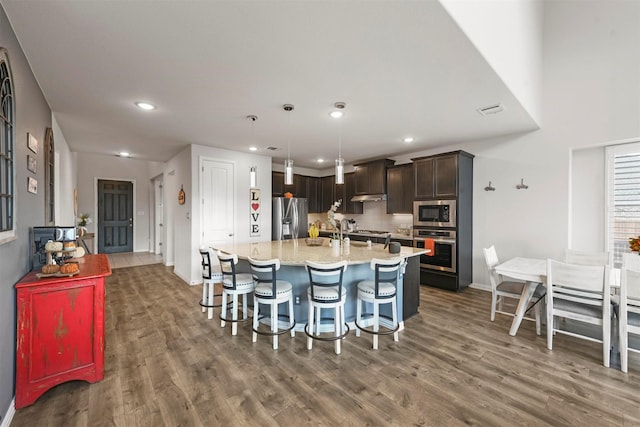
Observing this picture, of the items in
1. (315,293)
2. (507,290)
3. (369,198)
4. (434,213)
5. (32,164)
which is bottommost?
(507,290)

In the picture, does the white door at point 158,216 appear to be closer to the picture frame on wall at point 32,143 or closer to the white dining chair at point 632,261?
the picture frame on wall at point 32,143

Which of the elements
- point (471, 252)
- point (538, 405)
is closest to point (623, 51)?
point (471, 252)

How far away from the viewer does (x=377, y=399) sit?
2.01 m

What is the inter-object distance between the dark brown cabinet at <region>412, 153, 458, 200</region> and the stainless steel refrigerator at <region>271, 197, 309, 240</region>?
2.66 meters

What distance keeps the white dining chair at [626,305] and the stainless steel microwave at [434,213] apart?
2273 mm

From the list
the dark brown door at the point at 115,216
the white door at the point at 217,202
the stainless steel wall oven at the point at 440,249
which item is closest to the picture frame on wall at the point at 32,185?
the white door at the point at 217,202

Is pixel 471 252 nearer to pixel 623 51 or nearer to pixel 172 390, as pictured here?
pixel 623 51

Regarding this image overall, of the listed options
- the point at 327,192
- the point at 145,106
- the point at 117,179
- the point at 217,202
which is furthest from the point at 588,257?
the point at 117,179

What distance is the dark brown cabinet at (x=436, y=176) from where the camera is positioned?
4.59 meters

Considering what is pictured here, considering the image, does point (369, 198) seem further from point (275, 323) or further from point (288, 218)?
point (275, 323)

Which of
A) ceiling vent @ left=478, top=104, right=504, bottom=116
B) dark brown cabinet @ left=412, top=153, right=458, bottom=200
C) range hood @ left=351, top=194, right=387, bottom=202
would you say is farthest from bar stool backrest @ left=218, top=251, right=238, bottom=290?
range hood @ left=351, top=194, right=387, bottom=202

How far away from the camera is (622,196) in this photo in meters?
3.66

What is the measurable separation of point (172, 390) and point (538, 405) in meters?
2.64

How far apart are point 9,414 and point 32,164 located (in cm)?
182
